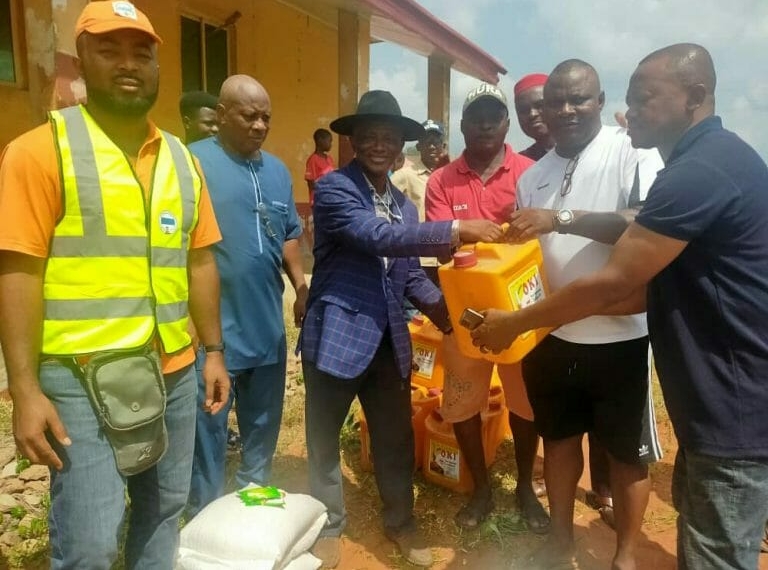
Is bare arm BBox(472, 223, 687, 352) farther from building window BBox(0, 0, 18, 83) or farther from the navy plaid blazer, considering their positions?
building window BBox(0, 0, 18, 83)

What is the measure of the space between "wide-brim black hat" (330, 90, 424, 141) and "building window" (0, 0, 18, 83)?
12.1 ft

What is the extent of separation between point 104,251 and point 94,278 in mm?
83

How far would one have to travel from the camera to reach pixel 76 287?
1646 millimetres

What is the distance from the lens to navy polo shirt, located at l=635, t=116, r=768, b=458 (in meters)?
1.63

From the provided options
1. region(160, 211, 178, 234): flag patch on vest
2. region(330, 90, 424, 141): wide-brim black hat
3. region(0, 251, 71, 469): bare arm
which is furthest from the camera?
region(330, 90, 424, 141): wide-brim black hat

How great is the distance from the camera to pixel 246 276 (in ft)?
8.72

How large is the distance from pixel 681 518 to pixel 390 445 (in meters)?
1.32

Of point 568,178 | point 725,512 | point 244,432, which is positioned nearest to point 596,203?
point 568,178

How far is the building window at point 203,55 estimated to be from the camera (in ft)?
22.2

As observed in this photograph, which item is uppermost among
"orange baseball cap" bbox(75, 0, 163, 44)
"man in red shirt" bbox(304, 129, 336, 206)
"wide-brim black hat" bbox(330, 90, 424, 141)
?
"man in red shirt" bbox(304, 129, 336, 206)

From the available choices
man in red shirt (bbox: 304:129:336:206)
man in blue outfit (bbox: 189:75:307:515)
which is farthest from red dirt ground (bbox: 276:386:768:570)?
man in red shirt (bbox: 304:129:336:206)

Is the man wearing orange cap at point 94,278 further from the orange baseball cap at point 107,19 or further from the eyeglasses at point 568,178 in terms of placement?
the eyeglasses at point 568,178

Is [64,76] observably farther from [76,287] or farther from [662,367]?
[662,367]

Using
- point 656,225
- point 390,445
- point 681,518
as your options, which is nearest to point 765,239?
point 656,225
